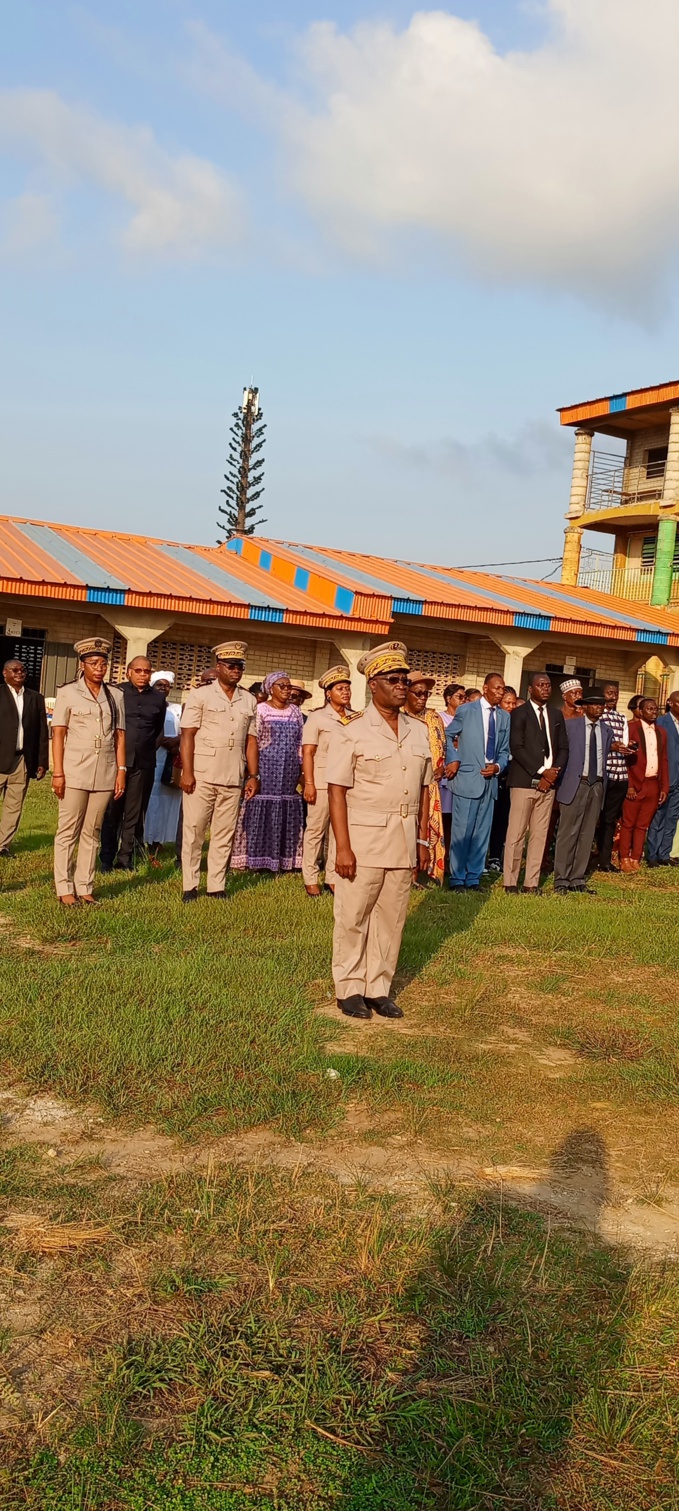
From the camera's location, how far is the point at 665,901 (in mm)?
10164

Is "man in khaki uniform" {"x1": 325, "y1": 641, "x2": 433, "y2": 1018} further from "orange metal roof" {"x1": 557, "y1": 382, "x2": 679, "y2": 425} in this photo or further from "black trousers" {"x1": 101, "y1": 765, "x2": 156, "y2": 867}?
"orange metal roof" {"x1": 557, "y1": 382, "x2": 679, "y2": 425}

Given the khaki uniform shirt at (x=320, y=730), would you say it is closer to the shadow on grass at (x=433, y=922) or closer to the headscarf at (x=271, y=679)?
the headscarf at (x=271, y=679)

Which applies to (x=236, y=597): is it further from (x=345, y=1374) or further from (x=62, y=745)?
(x=345, y=1374)

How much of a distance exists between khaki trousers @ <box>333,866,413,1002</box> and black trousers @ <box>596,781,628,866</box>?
612 cm

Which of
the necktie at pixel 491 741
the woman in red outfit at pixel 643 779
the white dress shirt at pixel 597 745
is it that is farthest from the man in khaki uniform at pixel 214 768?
the woman in red outfit at pixel 643 779

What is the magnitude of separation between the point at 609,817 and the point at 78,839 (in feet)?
19.2

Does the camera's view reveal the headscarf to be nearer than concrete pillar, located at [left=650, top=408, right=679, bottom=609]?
Yes

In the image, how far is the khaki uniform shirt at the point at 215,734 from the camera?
27.3 feet

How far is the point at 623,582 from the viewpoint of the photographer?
3381 centimetres

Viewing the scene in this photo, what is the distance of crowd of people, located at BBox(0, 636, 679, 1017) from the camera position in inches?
231

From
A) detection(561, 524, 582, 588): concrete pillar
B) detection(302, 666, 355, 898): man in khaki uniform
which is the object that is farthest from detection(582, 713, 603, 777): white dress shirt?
detection(561, 524, 582, 588): concrete pillar

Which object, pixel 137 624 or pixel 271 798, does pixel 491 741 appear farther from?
pixel 137 624

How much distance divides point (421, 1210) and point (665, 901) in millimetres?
6965

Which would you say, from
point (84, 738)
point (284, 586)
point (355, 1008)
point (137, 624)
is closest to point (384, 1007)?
point (355, 1008)
